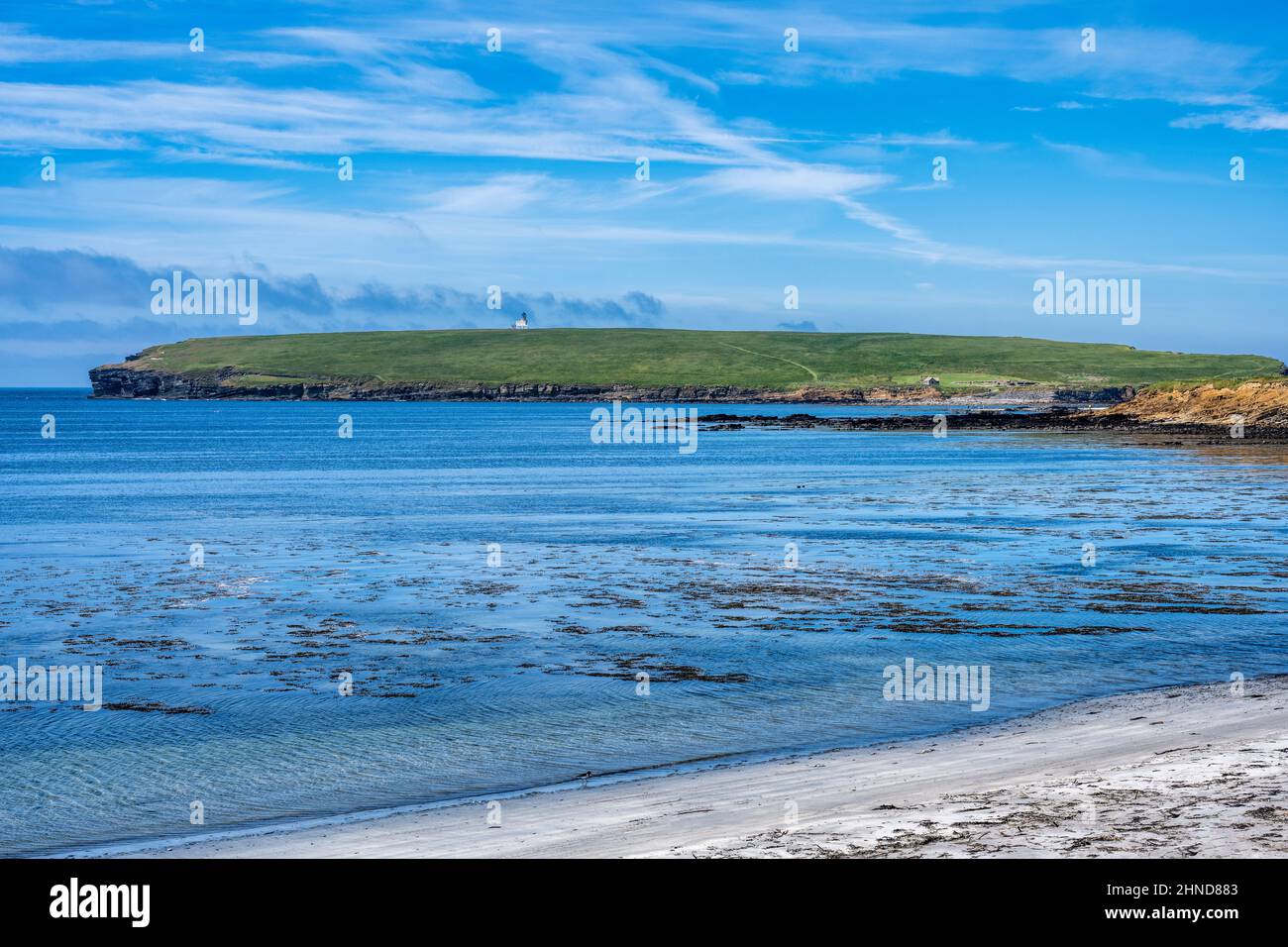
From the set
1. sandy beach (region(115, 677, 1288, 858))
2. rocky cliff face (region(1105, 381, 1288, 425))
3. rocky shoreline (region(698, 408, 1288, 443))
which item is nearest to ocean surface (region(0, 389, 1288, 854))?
sandy beach (region(115, 677, 1288, 858))

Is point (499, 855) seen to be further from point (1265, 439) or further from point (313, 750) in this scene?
point (1265, 439)

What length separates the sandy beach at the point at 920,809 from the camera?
1064 cm

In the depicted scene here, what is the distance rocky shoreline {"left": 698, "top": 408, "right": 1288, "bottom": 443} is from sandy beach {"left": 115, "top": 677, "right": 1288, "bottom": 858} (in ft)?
283

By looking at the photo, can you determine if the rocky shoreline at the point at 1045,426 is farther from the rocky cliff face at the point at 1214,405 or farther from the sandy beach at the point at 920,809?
the sandy beach at the point at 920,809

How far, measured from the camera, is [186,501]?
55.3 metres

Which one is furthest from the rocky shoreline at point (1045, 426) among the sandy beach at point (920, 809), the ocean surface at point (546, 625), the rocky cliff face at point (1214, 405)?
the sandy beach at point (920, 809)

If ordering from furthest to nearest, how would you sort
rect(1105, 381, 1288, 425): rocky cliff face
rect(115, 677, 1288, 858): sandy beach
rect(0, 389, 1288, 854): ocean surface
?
1. rect(1105, 381, 1288, 425): rocky cliff face
2. rect(0, 389, 1288, 854): ocean surface
3. rect(115, 677, 1288, 858): sandy beach

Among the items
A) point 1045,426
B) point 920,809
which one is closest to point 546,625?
point 920,809

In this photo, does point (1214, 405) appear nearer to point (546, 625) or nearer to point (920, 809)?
point (546, 625)

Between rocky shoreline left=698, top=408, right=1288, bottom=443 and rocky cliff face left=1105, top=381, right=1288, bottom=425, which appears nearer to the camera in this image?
rocky shoreline left=698, top=408, right=1288, bottom=443

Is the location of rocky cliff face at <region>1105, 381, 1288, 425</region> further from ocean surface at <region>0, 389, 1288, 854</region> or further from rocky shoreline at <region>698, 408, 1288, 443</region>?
ocean surface at <region>0, 389, 1288, 854</region>

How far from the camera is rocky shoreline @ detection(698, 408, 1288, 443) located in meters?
100

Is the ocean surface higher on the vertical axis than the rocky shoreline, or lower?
lower
